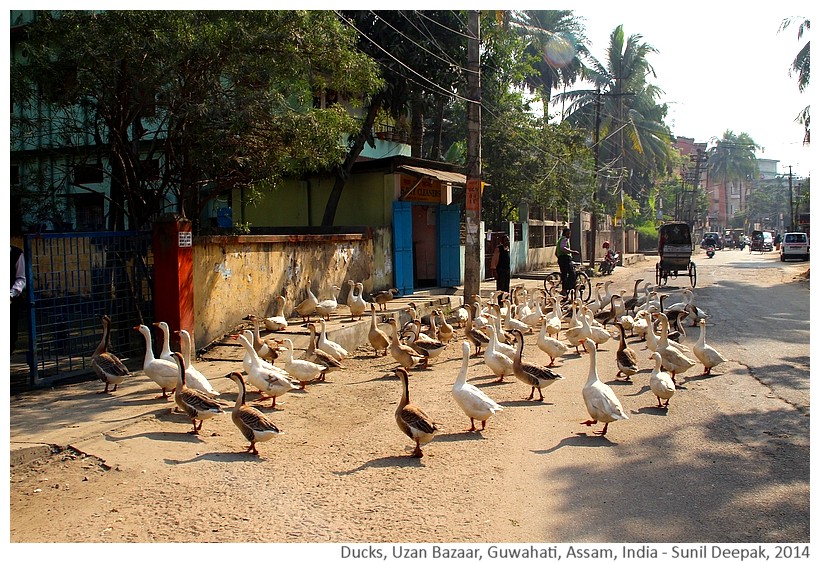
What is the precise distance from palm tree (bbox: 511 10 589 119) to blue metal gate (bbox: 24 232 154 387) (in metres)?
31.9

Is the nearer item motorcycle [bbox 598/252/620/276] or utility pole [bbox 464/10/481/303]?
utility pole [bbox 464/10/481/303]

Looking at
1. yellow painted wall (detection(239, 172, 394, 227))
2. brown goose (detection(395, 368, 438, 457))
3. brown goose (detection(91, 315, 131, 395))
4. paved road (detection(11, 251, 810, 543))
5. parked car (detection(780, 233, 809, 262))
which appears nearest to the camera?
paved road (detection(11, 251, 810, 543))

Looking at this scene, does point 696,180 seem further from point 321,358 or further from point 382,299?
point 321,358

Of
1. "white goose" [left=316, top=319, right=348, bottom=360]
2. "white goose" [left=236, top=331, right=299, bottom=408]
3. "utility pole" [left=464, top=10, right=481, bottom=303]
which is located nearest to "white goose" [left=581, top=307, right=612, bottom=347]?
"white goose" [left=316, top=319, right=348, bottom=360]

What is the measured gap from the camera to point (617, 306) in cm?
1312

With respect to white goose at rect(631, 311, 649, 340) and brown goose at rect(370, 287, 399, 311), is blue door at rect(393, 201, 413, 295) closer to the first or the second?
brown goose at rect(370, 287, 399, 311)

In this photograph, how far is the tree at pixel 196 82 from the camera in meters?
8.74

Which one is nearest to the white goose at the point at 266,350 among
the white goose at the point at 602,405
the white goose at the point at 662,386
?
the white goose at the point at 602,405

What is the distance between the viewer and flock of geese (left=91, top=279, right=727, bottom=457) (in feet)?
20.5

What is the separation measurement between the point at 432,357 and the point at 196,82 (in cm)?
515

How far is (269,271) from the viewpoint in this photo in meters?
12.0

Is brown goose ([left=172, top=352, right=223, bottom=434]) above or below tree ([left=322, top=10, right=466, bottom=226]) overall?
below

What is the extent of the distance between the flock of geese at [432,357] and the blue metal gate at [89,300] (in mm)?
584

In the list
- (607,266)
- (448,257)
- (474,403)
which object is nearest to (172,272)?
(474,403)
